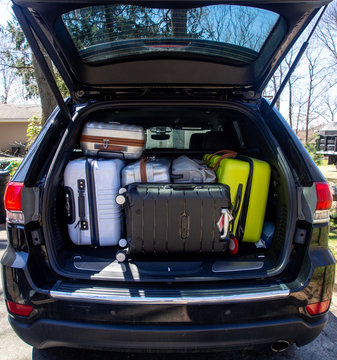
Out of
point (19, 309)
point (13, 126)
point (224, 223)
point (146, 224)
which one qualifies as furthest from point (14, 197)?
point (13, 126)

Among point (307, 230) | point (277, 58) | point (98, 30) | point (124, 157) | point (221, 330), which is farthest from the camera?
point (124, 157)

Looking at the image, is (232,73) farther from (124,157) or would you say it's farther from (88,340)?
(88,340)

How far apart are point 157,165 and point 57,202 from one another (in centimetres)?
77

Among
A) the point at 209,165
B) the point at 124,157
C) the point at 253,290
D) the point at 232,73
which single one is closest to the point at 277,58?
the point at 232,73

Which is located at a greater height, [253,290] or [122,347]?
[253,290]

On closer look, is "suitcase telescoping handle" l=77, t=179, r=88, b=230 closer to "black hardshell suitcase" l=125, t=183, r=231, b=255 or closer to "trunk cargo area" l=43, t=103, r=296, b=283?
"trunk cargo area" l=43, t=103, r=296, b=283

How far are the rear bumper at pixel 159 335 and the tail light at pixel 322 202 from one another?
1.91 ft

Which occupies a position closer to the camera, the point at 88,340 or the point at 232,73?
the point at 88,340

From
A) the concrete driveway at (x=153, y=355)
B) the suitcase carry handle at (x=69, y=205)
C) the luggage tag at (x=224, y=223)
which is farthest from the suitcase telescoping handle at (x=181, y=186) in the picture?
the concrete driveway at (x=153, y=355)

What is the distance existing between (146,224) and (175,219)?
7.1 inches

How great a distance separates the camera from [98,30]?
198 cm

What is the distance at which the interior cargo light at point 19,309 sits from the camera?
1.55 metres

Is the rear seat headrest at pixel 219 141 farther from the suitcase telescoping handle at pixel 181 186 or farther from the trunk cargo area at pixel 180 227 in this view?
the suitcase telescoping handle at pixel 181 186

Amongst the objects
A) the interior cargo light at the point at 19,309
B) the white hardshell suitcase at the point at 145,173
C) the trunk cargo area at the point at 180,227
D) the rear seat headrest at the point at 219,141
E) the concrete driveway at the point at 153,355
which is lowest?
the concrete driveway at the point at 153,355
